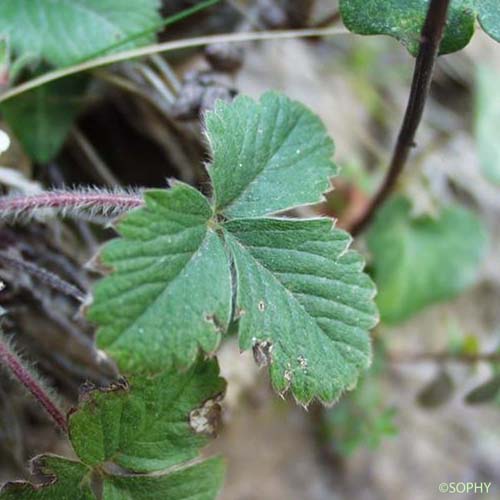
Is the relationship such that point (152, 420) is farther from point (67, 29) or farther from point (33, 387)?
point (67, 29)

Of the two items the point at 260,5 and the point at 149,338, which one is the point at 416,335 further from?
the point at 149,338

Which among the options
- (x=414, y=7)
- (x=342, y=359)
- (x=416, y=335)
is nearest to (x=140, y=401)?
(x=342, y=359)

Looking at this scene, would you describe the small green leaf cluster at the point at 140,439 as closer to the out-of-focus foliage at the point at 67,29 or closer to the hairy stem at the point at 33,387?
the hairy stem at the point at 33,387

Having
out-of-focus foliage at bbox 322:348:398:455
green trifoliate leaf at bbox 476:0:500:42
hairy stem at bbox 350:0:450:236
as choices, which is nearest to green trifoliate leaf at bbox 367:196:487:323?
out-of-focus foliage at bbox 322:348:398:455

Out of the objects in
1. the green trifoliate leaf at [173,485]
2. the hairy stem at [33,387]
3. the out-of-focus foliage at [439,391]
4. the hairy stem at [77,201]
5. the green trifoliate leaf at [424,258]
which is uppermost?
the hairy stem at [77,201]

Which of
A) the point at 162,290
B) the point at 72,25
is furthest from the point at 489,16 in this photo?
the point at 72,25

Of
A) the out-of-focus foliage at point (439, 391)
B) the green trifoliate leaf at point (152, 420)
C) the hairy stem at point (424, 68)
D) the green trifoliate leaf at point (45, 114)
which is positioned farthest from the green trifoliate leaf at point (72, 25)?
the out-of-focus foliage at point (439, 391)

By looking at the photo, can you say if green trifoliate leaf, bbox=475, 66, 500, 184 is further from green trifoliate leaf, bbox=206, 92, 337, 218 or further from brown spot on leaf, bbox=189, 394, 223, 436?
brown spot on leaf, bbox=189, 394, 223, 436
